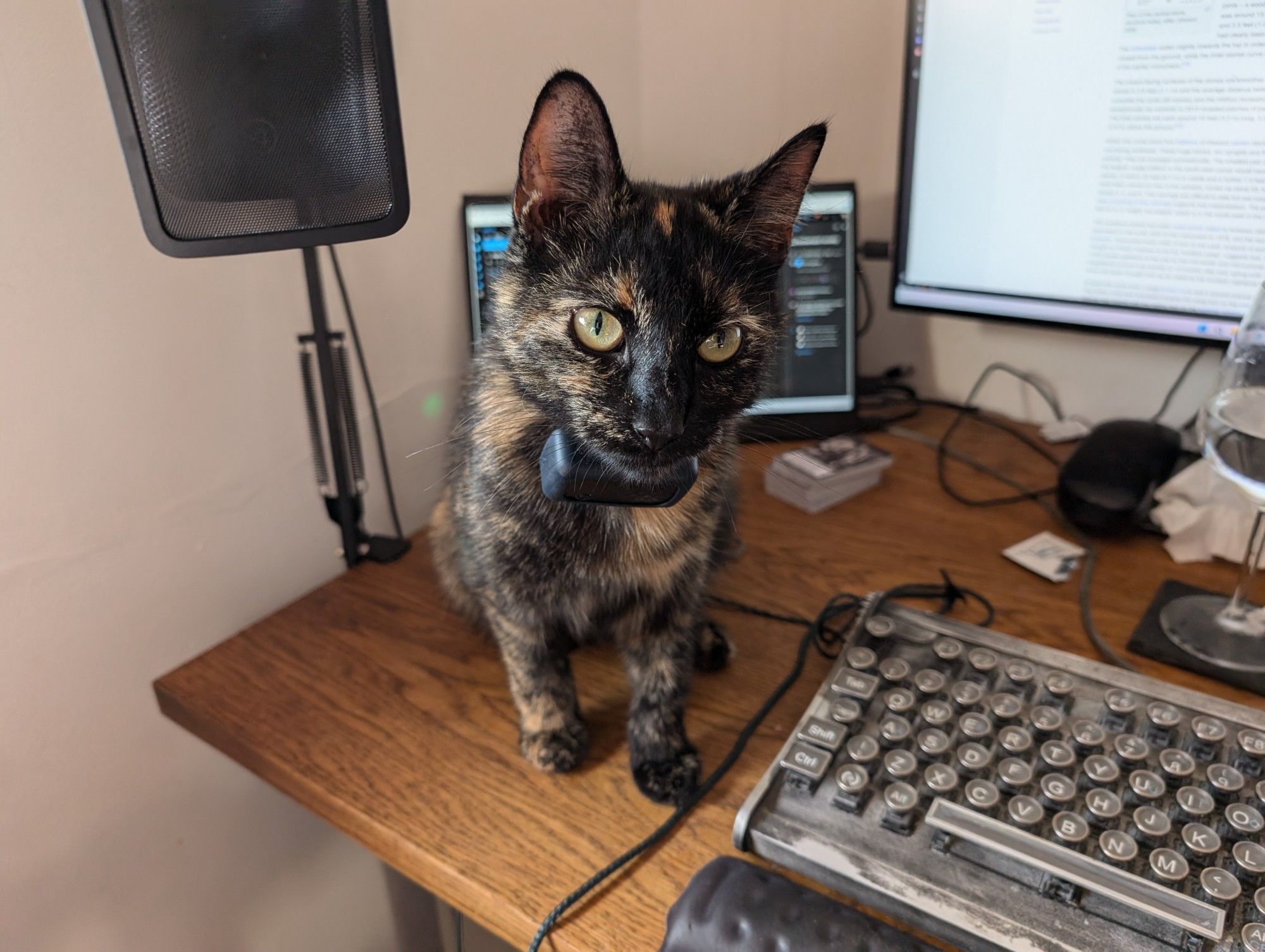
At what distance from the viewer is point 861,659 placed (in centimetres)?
68

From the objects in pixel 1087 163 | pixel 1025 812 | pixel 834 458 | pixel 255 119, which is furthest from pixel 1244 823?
pixel 255 119

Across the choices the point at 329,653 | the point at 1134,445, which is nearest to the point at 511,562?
the point at 329,653

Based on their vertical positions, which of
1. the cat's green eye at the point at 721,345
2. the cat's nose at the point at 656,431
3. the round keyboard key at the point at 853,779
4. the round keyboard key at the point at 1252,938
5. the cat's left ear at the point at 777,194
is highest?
the cat's left ear at the point at 777,194

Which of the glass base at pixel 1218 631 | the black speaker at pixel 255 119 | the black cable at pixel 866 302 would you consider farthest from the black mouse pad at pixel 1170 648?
the black speaker at pixel 255 119

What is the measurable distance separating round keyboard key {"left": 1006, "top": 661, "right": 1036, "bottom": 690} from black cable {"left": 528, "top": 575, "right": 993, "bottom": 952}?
0.13m

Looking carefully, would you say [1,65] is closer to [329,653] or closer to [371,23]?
[371,23]

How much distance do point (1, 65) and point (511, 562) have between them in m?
0.54

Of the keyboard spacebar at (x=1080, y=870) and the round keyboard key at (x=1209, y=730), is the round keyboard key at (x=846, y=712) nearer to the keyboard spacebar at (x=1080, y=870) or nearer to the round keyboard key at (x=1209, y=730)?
the keyboard spacebar at (x=1080, y=870)

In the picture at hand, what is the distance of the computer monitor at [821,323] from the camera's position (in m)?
1.11

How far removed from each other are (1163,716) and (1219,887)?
141 millimetres

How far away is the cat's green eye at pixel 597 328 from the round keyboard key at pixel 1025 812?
412 mm

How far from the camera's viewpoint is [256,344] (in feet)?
2.77

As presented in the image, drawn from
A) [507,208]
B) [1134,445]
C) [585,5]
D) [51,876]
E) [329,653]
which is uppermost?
[585,5]

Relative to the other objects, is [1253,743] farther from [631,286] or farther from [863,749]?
[631,286]
